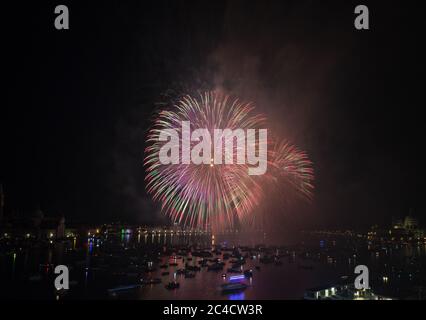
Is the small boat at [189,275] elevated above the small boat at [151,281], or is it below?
below

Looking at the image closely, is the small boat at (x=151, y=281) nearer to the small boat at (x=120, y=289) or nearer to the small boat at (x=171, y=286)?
the small boat at (x=171, y=286)

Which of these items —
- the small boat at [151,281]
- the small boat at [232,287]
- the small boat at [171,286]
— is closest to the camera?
the small boat at [232,287]

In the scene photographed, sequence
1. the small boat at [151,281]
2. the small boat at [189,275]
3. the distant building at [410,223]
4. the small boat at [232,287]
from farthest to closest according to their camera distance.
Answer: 1. the distant building at [410,223]
2. the small boat at [189,275]
3. the small boat at [151,281]
4. the small boat at [232,287]

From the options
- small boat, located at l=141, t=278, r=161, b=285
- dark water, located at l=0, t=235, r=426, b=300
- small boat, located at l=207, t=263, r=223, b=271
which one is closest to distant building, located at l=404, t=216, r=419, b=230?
dark water, located at l=0, t=235, r=426, b=300

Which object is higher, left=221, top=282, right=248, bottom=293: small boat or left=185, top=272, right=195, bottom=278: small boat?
left=221, top=282, right=248, bottom=293: small boat

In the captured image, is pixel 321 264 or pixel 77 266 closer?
pixel 77 266

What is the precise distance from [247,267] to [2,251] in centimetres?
2575

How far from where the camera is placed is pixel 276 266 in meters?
33.6

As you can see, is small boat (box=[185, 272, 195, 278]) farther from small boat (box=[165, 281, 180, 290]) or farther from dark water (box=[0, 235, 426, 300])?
small boat (box=[165, 281, 180, 290])

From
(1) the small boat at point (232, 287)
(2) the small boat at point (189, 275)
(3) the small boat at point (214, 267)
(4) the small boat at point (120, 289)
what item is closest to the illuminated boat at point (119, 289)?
(4) the small boat at point (120, 289)

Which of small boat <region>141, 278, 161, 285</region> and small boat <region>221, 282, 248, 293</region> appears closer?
small boat <region>221, 282, 248, 293</region>
